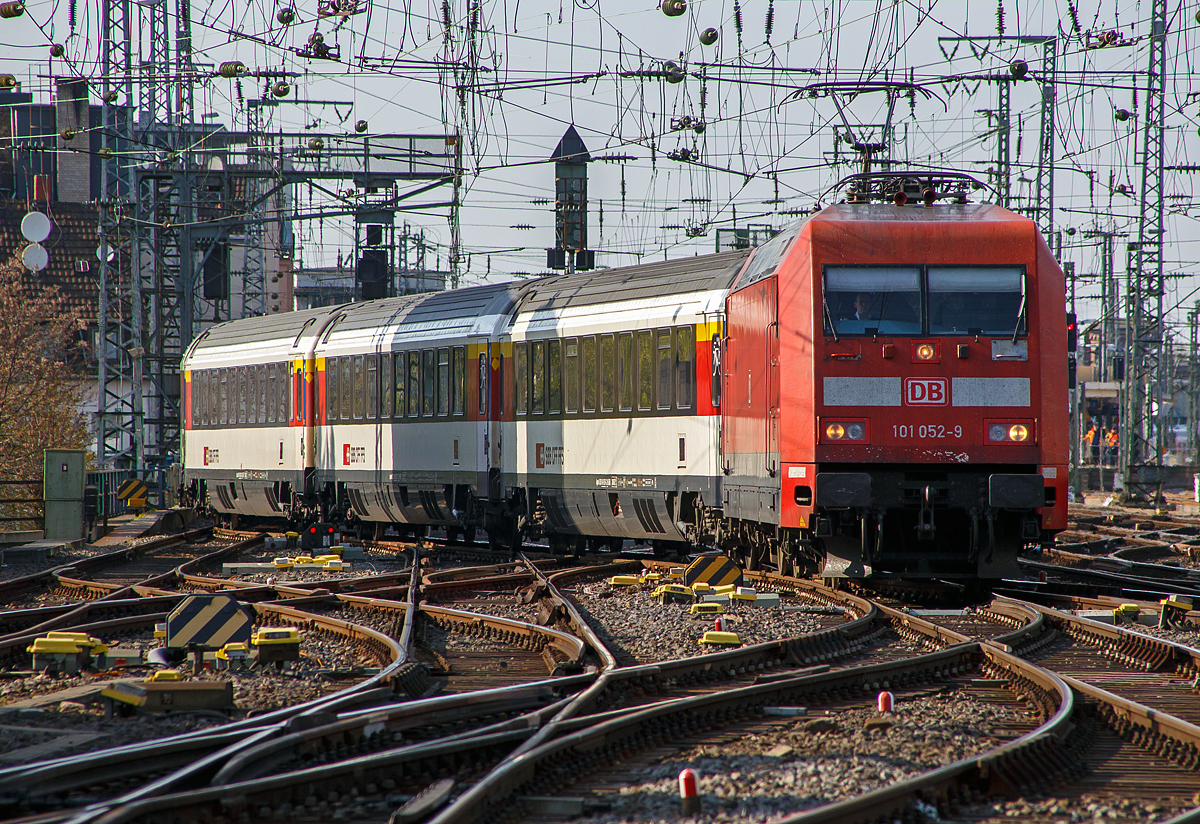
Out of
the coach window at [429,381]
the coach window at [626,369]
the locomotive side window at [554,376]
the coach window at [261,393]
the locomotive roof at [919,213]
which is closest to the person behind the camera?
the locomotive roof at [919,213]

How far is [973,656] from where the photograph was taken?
8961 millimetres

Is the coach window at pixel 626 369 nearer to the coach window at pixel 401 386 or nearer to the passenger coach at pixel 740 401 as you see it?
the passenger coach at pixel 740 401

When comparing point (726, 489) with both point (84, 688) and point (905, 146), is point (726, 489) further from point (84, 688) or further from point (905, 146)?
point (905, 146)

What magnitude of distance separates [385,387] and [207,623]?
1209cm

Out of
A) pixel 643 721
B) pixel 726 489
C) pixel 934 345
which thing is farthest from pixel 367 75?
pixel 643 721

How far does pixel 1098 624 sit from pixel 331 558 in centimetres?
992

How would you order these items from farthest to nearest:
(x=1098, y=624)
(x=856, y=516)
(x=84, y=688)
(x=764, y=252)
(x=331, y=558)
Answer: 1. (x=331, y=558)
2. (x=764, y=252)
3. (x=856, y=516)
4. (x=1098, y=624)
5. (x=84, y=688)

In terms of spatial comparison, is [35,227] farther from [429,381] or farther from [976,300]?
[976,300]

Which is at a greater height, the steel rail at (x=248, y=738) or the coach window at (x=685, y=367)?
the coach window at (x=685, y=367)

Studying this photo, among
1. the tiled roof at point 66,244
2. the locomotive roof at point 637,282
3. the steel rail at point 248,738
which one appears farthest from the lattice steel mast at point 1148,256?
the tiled roof at point 66,244

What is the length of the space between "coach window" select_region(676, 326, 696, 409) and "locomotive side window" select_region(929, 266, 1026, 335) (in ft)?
12.6

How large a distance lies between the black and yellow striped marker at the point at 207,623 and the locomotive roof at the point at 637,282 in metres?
7.39

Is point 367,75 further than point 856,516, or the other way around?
point 367,75

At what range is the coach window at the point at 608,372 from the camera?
54.7 ft
